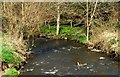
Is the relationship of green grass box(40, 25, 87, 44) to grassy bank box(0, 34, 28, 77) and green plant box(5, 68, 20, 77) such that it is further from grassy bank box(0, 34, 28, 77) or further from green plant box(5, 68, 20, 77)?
green plant box(5, 68, 20, 77)

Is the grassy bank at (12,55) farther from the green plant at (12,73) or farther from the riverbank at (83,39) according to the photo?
the riverbank at (83,39)

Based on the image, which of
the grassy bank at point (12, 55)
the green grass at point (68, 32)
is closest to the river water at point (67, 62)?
the grassy bank at point (12, 55)

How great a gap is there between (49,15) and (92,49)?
12796 millimetres

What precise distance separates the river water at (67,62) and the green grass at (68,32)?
10.2ft

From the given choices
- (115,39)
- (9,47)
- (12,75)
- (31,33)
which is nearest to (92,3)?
(31,33)

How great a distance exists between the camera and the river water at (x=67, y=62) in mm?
19234

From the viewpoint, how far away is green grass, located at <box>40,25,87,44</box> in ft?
105

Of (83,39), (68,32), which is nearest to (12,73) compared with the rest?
(83,39)

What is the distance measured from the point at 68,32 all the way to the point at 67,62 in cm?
1315

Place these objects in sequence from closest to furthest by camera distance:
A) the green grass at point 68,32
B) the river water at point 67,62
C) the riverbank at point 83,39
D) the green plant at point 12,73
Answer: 1. the green plant at point 12,73
2. the river water at point 67,62
3. the riverbank at point 83,39
4. the green grass at point 68,32

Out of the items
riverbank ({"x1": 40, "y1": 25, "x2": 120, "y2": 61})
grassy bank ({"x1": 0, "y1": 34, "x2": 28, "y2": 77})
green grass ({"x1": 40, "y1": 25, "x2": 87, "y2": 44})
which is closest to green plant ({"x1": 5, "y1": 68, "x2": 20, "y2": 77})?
grassy bank ({"x1": 0, "y1": 34, "x2": 28, "y2": 77})

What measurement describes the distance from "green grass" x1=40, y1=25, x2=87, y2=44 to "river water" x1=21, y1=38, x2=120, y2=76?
3.12m

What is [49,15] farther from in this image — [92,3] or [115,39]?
[115,39]

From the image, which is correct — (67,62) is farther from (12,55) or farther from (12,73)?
(12,73)
